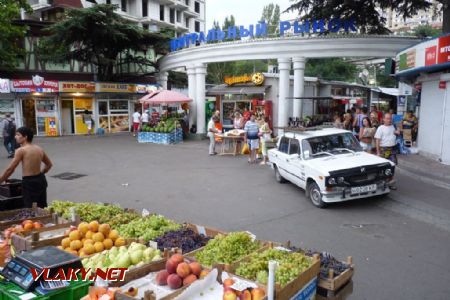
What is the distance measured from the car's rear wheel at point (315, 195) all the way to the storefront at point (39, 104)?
21.6m

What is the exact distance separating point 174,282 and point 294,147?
7155 millimetres

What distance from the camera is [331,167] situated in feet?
27.3

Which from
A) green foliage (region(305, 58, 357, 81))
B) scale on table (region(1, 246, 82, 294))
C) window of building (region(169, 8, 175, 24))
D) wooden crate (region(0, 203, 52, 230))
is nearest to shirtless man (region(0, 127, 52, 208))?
wooden crate (region(0, 203, 52, 230))

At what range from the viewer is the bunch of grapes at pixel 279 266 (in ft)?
11.4

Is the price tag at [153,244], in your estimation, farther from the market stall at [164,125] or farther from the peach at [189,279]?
the market stall at [164,125]

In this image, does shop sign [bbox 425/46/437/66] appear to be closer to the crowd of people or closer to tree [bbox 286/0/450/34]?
the crowd of people

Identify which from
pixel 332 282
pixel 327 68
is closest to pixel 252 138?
pixel 332 282

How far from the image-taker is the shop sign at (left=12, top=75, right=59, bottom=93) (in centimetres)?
2394

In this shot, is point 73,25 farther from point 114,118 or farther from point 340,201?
point 340,201

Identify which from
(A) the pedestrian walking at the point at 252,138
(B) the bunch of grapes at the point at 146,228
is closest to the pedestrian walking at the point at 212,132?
(A) the pedestrian walking at the point at 252,138

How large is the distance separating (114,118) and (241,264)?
27.3 meters

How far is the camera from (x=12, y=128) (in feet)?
54.6

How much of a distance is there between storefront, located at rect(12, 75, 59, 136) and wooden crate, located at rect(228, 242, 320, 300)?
80.8 feet

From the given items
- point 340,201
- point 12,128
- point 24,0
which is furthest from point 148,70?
point 340,201
